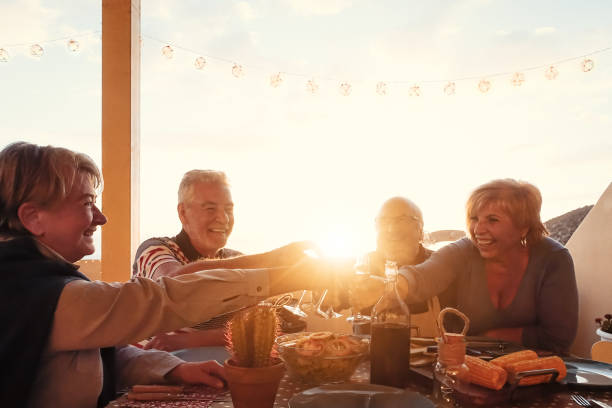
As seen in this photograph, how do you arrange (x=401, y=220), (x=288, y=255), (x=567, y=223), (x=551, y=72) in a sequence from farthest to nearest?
(x=567, y=223), (x=551, y=72), (x=401, y=220), (x=288, y=255)

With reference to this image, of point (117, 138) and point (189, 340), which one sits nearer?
point (189, 340)

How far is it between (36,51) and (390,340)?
3012 millimetres

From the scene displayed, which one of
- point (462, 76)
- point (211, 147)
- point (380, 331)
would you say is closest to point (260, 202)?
point (211, 147)

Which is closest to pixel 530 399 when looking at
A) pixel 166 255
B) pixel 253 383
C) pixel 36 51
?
pixel 253 383

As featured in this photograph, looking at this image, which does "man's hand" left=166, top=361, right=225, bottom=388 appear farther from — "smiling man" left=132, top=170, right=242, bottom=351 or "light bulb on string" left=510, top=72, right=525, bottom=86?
"light bulb on string" left=510, top=72, right=525, bottom=86

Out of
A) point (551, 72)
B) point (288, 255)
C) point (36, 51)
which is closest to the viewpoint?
point (288, 255)

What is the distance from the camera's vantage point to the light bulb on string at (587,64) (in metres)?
2.56

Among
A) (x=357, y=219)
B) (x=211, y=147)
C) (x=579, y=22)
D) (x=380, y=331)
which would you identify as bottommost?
(x=380, y=331)

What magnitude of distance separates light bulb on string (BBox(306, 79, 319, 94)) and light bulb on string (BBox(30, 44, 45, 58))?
1.71 metres

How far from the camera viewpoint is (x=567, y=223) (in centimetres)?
303

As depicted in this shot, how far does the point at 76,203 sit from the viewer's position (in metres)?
0.96

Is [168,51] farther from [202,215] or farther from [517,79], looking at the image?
[517,79]

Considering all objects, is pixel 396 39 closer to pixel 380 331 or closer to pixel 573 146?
pixel 573 146

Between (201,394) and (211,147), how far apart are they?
Answer: 1942mm
